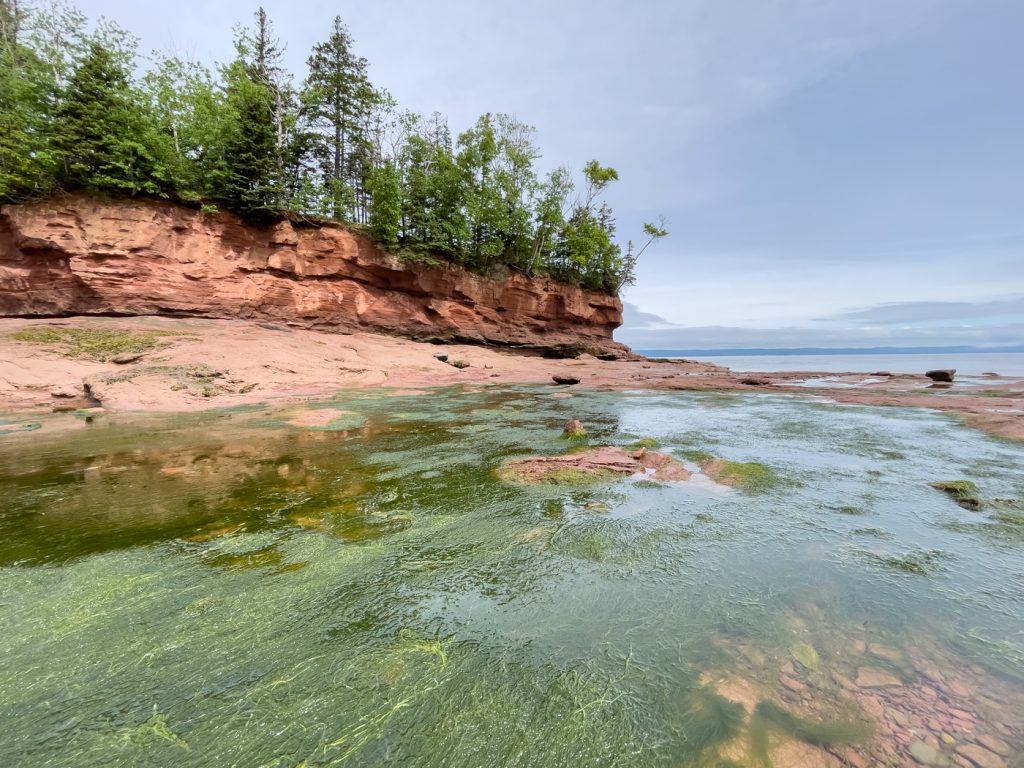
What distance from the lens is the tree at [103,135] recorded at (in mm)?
18062

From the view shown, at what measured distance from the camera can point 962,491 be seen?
5.19 metres

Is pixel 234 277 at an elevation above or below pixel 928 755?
above

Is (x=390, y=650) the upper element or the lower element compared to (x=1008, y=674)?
lower

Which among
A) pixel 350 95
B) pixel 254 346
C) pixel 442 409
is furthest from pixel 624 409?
pixel 350 95

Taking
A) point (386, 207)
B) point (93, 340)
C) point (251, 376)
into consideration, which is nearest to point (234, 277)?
point (93, 340)

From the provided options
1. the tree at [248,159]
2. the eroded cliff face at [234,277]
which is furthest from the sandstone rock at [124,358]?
the tree at [248,159]

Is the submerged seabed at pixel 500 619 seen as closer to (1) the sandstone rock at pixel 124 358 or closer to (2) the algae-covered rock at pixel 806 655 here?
(2) the algae-covered rock at pixel 806 655

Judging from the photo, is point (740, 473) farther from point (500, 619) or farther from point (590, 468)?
point (500, 619)

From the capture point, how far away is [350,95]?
31.7 meters

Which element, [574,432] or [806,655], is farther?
[574,432]

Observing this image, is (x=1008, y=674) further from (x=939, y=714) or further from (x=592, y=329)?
(x=592, y=329)

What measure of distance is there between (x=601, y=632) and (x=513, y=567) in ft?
3.27

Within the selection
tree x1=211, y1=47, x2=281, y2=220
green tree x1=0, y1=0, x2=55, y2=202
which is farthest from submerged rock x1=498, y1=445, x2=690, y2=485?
green tree x1=0, y1=0, x2=55, y2=202

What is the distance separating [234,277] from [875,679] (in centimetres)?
2636
